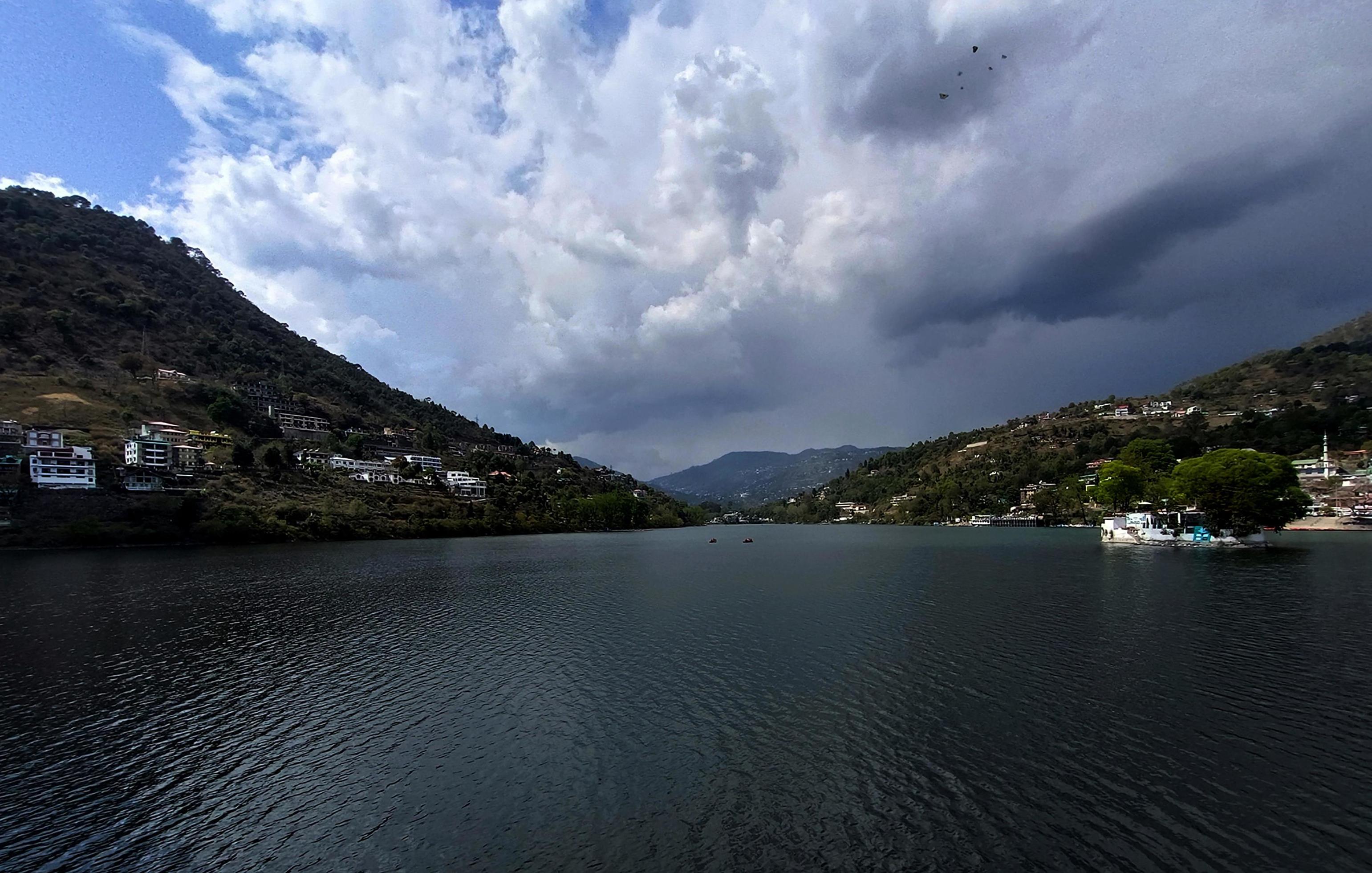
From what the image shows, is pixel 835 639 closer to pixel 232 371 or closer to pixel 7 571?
pixel 7 571

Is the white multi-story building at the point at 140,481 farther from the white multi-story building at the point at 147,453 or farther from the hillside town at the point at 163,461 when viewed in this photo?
the white multi-story building at the point at 147,453

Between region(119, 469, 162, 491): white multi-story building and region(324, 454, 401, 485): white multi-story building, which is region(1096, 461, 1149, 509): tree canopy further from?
region(119, 469, 162, 491): white multi-story building

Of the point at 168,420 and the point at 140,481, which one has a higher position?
the point at 168,420

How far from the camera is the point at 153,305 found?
19188 centimetres

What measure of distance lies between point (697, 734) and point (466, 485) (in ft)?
533

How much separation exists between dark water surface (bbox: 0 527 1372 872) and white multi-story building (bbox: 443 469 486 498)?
395 feet

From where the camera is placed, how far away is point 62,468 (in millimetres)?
101250

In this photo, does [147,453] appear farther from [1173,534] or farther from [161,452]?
[1173,534]

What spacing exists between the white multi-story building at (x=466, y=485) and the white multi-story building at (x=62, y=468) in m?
72.4

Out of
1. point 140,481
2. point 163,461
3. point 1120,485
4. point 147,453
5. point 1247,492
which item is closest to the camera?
point 1247,492

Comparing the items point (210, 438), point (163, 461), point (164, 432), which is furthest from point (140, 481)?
point (210, 438)

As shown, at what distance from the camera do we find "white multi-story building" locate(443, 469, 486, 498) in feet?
547

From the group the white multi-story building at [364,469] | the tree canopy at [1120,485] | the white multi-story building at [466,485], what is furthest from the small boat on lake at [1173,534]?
the white multi-story building at [364,469]

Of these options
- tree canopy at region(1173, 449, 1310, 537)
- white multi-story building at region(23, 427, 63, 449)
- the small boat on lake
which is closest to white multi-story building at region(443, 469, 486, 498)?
white multi-story building at region(23, 427, 63, 449)
